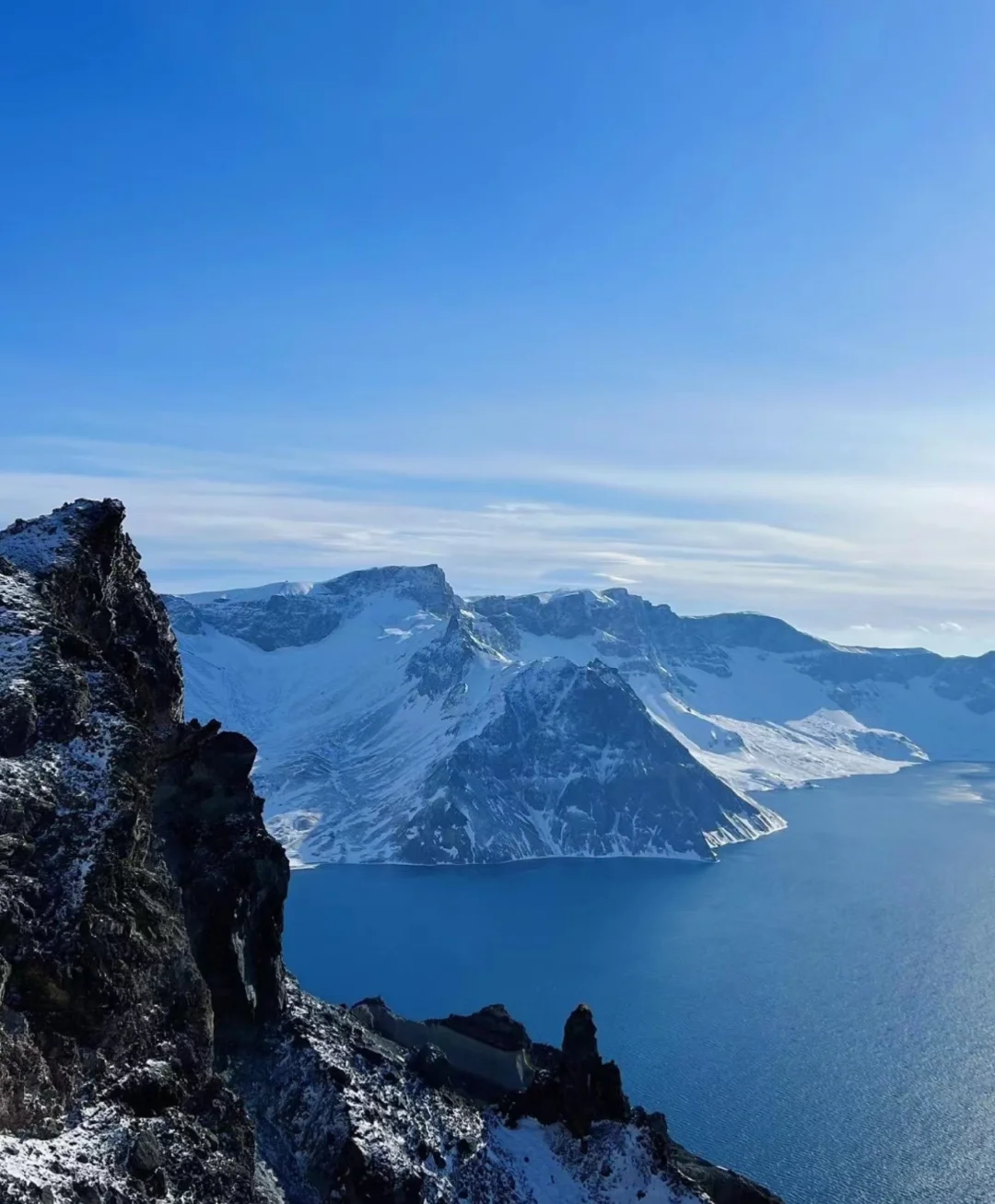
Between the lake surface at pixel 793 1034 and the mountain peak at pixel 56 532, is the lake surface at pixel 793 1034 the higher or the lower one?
the lower one

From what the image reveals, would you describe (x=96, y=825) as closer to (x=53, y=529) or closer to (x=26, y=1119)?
(x=26, y=1119)

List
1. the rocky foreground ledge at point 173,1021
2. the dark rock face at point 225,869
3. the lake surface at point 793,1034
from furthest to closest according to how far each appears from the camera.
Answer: the lake surface at point 793,1034 < the dark rock face at point 225,869 < the rocky foreground ledge at point 173,1021

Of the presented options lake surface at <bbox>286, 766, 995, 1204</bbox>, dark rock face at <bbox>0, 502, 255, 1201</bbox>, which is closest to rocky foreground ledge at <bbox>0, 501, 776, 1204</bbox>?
dark rock face at <bbox>0, 502, 255, 1201</bbox>

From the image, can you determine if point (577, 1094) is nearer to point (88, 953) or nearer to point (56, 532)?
point (88, 953)

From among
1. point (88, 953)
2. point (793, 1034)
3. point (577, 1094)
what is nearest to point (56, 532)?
point (88, 953)

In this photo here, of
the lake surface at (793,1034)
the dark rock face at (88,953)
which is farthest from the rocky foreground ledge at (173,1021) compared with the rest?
the lake surface at (793,1034)

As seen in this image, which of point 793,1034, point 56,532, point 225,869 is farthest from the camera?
point 793,1034

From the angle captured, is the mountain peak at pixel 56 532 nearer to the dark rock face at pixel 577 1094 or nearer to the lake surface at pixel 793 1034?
the dark rock face at pixel 577 1094

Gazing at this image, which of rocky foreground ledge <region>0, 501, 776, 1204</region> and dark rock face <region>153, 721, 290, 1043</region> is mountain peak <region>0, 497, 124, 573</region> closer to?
rocky foreground ledge <region>0, 501, 776, 1204</region>

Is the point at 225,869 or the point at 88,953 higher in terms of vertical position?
the point at 88,953
